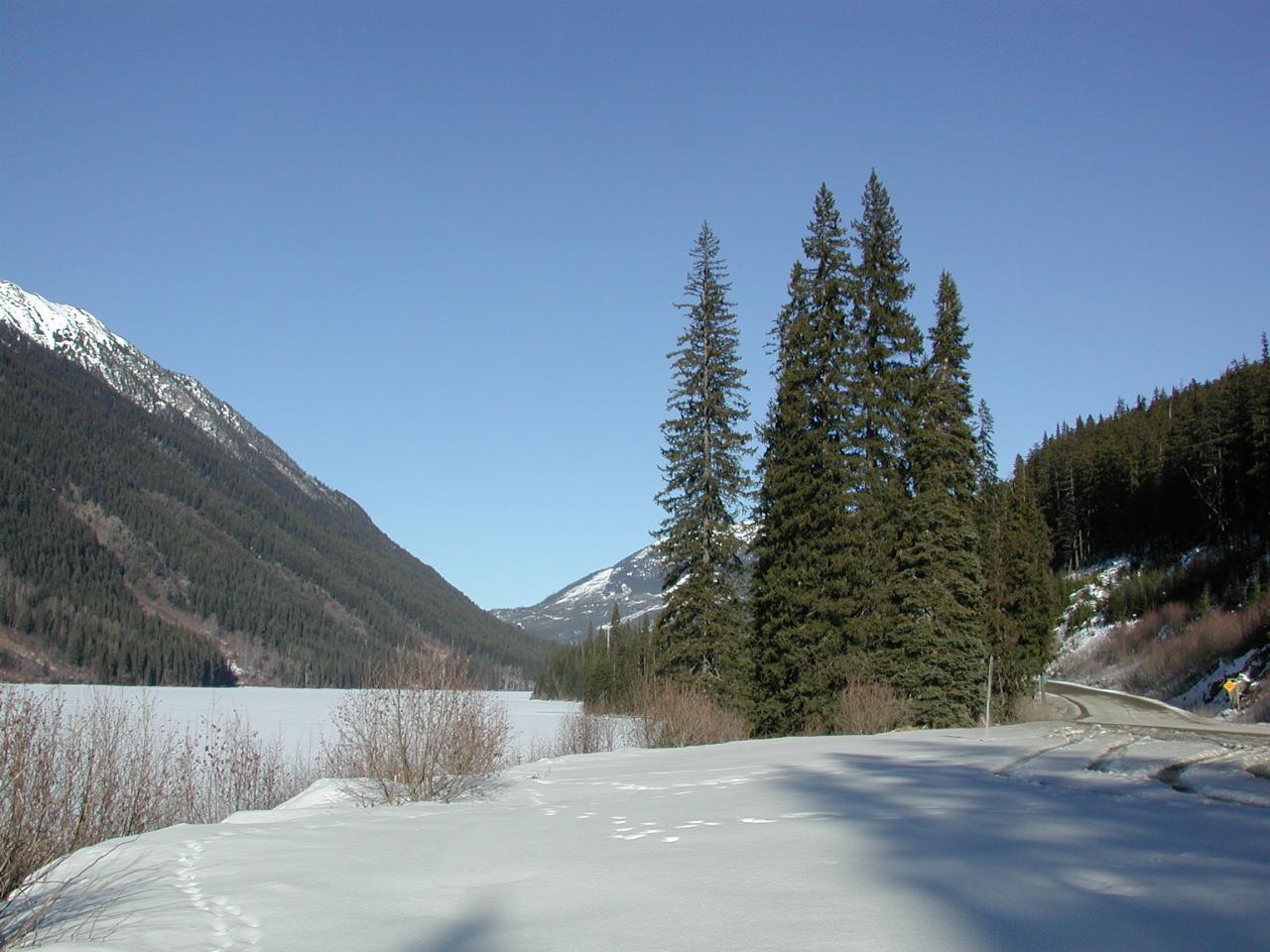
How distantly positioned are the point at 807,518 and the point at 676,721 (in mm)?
6291

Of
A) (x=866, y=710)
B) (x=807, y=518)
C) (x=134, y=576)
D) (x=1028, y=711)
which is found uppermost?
(x=134, y=576)

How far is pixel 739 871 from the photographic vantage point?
576cm

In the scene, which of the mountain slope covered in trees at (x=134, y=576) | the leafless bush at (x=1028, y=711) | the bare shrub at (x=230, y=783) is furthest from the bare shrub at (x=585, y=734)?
the mountain slope covered in trees at (x=134, y=576)

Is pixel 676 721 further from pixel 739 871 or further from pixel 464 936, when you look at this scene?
pixel 464 936

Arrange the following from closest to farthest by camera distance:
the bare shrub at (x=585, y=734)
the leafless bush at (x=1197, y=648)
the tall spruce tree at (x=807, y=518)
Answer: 1. the bare shrub at (x=585, y=734)
2. the tall spruce tree at (x=807, y=518)
3. the leafless bush at (x=1197, y=648)

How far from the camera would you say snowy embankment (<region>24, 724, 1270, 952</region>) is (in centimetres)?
447

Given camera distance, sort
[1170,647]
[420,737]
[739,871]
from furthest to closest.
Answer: [1170,647] → [420,737] → [739,871]

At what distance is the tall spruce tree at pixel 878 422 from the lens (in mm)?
22625

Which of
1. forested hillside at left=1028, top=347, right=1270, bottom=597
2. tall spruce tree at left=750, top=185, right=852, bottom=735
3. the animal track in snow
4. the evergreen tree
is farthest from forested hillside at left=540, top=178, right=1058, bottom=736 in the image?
forested hillside at left=1028, top=347, right=1270, bottom=597

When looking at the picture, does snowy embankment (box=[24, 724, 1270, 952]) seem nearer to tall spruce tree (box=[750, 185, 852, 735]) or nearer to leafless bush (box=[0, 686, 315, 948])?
leafless bush (box=[0, 686, 315, 948])

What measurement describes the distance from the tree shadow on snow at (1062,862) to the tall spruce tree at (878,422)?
14.0 metres

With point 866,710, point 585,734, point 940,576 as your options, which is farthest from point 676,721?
point 940,576

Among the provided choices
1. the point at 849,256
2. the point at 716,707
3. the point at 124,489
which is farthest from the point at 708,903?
the point at 124,489

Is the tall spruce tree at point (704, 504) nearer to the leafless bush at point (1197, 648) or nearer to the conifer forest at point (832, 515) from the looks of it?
the conifer forest at point (832, 515)
